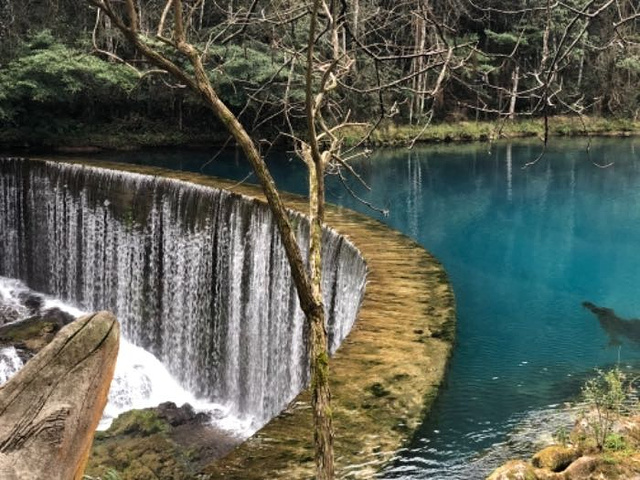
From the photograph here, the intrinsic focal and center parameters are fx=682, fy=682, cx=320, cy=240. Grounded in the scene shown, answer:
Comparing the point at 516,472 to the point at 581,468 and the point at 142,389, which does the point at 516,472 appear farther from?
the point at 142,389

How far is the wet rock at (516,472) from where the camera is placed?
2.83 m

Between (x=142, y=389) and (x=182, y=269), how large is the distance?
1687mm

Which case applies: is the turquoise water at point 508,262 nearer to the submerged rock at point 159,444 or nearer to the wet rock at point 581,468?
the wet rock at point 581,468

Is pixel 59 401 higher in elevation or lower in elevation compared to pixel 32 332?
higher

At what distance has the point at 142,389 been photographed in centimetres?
820

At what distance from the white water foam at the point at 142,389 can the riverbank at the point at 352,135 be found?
3083 millimetres

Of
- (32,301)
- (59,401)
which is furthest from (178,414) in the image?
(59,401)

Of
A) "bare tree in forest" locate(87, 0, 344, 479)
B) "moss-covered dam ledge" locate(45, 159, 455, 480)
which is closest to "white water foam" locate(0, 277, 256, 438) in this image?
"moss-covered dam ledge" locate(45, 159, 455, 480)

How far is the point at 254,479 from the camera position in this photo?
296 cm

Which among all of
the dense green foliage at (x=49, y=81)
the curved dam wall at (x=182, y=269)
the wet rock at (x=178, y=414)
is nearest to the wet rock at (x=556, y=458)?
the curved dam wall at (x=182, y=269)

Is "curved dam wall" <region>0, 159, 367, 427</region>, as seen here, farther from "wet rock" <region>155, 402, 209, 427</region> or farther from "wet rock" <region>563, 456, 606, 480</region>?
"wet rock" <region>563, 456, 606, 480</region>

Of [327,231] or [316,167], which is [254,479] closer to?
[316,167]

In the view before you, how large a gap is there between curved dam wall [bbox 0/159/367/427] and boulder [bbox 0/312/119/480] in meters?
4.57

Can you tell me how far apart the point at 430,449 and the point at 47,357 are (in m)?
2.44
